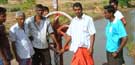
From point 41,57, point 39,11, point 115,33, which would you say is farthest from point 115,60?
point 39,11

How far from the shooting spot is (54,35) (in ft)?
23.4

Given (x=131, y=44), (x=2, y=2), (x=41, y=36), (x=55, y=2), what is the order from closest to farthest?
(x=41, y=36) → (x=55, y=2) → (x=131, y=44) → (x=2, y=2)

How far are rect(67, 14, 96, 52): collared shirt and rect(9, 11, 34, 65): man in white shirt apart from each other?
2.39ft

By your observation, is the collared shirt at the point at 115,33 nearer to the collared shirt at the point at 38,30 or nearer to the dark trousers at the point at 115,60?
the dark trousers at the point at 115,60

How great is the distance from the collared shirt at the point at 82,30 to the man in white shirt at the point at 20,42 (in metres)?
0.73

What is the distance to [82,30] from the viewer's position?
6.46 m

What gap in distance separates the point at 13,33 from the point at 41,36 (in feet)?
2.24

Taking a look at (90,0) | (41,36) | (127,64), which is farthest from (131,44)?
(90,0)

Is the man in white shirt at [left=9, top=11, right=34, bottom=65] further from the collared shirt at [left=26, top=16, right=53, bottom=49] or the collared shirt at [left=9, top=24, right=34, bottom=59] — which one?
the collared shirt at [left=26, top=16, right=53, bottom=49]

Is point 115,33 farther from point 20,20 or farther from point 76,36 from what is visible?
point 20,20

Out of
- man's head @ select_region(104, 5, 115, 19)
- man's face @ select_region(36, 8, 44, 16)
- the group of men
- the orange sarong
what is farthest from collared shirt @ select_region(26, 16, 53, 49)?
man's head @ select_region(104, 5, 115, 19)

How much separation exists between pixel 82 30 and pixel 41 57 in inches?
38.6

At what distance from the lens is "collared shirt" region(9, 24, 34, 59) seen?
625 cm

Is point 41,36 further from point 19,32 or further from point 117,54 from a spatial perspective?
point 117,54
